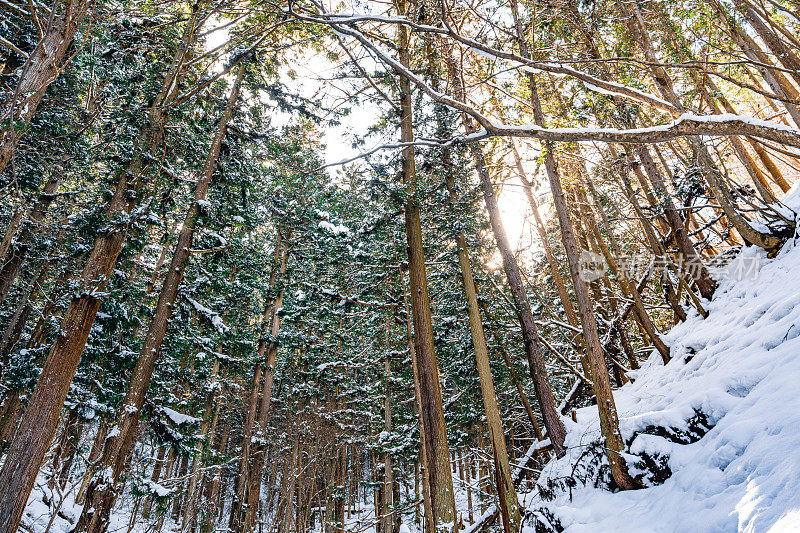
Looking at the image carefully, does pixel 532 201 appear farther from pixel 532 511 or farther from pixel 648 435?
pixel 532 511

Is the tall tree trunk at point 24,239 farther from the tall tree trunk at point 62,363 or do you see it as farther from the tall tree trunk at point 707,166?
the tall tree trunk at point 707,166

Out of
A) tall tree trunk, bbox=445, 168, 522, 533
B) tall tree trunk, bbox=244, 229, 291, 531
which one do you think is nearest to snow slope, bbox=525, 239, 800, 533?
tall tree trunk, bbox=445, 168, 522, 533

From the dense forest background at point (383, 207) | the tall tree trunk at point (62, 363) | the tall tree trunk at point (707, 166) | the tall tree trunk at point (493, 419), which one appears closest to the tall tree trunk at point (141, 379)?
the dense forest background at point (383, 207)

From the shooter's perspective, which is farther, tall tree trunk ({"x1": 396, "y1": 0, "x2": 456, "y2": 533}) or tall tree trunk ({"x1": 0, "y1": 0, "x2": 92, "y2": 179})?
tall tree trunk ({"x1": 396, "y1": 0, "x2": 456, "y2": 533})

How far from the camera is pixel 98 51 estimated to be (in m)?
6.66

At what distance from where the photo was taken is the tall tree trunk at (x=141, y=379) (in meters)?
6.66

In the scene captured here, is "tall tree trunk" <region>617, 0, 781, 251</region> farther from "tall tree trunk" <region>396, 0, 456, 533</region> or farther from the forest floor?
"tall tree trunk" <region>396, 0, 456, 533</region>

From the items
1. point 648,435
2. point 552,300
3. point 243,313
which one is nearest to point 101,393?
point 243,313

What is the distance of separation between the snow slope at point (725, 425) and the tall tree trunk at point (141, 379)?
8.11 m

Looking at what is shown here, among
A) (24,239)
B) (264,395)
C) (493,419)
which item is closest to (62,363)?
(493,419)

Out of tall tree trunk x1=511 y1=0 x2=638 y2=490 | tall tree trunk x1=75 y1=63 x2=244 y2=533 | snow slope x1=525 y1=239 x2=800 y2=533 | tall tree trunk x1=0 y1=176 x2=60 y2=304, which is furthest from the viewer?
tall tree trunk x1=0 y1=176 x2=60 y2=304

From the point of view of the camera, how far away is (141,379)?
25.1ft

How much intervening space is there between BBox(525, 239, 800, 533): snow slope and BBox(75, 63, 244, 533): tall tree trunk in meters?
8.11

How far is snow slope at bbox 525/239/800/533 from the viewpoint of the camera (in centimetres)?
288
